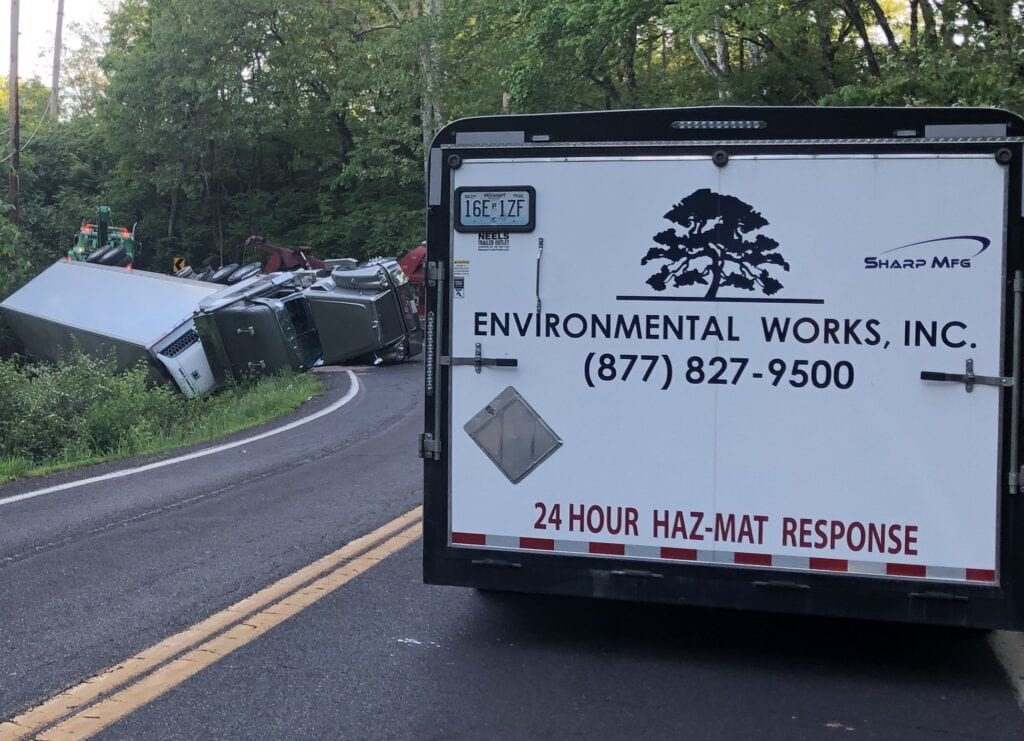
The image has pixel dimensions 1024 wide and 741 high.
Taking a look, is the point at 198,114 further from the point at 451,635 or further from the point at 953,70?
the point at 451,635

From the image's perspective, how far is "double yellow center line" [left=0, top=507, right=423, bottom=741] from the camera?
4598 millimetres

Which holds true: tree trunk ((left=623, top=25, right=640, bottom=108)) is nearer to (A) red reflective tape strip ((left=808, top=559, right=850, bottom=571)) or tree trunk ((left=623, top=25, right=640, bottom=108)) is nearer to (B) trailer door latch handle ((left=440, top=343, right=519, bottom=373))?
(B) trailer door latch handle ((left=440, top=343, right=519, bottom=373))

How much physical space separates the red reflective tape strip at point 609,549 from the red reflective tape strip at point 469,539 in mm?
549

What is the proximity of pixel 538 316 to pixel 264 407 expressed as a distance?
12.6 metres

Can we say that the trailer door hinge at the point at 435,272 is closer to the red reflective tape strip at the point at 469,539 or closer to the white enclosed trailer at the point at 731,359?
the white enclosed trailer at the point at 731,359

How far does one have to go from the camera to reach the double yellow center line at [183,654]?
4.60 m

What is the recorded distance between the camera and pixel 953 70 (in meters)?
13.6

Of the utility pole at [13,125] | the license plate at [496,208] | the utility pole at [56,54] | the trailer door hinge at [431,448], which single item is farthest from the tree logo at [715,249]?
the utility pole at [56,54]

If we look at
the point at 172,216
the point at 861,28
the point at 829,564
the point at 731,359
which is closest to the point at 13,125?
the point at 172,216

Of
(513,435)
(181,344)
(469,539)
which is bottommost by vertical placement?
(181,344)

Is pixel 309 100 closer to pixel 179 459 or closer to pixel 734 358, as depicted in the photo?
pixel 179 459

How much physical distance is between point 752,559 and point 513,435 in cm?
123

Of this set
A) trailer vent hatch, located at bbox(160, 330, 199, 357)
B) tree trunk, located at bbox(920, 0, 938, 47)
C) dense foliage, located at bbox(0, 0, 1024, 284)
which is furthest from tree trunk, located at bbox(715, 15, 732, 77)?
trailer vent hatch, located at bbox(160, 330, 199, 357)

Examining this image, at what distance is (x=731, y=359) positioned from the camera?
5043 mm
